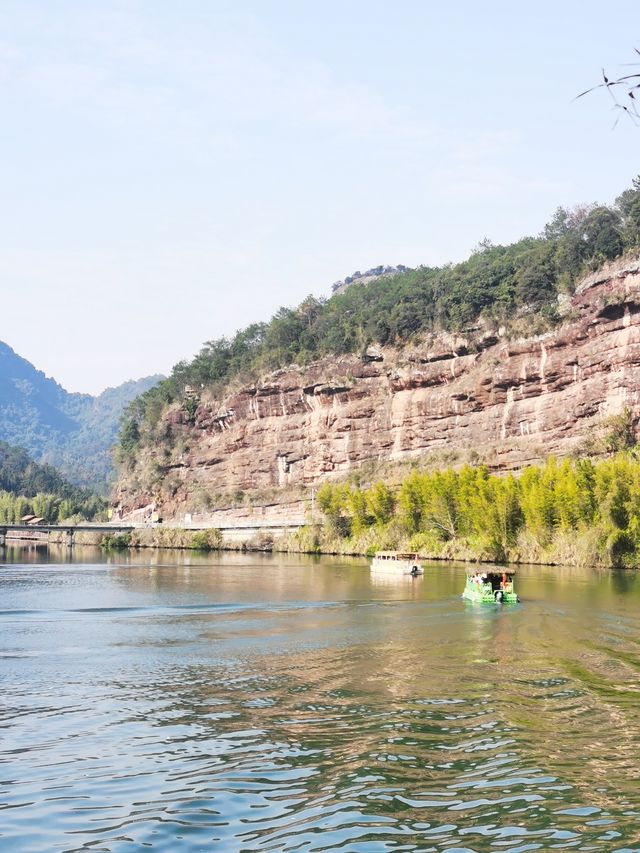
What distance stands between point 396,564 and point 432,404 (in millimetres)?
50983

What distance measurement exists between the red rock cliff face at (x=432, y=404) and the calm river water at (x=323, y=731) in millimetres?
58650

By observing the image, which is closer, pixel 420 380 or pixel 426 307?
pixel 420 380

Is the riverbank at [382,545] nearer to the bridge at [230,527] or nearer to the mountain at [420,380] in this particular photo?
the bridge at [230,527]

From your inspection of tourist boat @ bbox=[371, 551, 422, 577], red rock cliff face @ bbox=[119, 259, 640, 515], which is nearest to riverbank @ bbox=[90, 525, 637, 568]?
tourist boat @ bbox=[371, 551, 422, 577]

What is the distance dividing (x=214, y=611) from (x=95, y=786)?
31.6 meters

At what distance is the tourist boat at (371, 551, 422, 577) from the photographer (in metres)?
68.7

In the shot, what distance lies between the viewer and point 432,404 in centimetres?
11944

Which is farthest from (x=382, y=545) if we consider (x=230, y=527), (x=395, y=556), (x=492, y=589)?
(x=492, y=589)

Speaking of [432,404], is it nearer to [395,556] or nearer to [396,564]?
[395,556]

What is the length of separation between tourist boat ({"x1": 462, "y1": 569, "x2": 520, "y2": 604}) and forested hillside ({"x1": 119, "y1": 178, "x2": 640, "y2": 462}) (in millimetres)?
64883

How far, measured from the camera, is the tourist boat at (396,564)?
6869 cm

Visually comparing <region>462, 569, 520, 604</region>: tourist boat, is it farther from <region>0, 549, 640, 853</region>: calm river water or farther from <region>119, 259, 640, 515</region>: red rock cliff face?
<region>119, 259, 640, 515</region>: red rock cliff face

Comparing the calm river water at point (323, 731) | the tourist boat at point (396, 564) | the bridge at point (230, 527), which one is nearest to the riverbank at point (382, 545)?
the bridge at point (230, 527)

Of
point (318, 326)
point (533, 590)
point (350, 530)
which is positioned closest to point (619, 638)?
point (533, 590)
